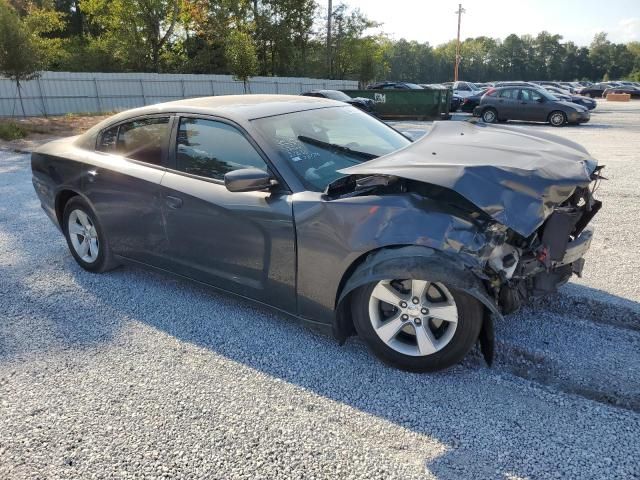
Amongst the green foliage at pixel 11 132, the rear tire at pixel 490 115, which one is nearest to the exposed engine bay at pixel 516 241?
the green foliage at pixel 11 132

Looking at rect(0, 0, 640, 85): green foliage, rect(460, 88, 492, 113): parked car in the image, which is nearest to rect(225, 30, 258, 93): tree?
rect(0, 0, 640, 85): green foliage

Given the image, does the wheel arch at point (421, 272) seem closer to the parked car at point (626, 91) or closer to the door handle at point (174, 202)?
the door handle at point (174, 202)

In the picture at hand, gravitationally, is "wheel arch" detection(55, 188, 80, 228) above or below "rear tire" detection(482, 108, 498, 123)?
above

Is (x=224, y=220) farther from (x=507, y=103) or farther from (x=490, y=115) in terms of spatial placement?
(x=490, y=115)

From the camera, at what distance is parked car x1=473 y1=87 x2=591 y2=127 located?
720 inches

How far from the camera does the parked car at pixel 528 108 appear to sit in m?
18.3

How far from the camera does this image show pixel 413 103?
2070 cm

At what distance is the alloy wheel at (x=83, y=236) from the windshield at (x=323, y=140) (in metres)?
1.98

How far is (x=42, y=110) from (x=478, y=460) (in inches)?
1032

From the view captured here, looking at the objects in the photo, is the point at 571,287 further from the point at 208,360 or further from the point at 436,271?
the point at 208,360

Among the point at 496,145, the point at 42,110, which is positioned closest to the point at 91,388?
the point at 496,145

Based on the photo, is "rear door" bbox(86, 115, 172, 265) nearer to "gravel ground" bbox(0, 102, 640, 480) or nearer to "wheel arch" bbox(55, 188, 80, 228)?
"wheel arch" bbox(55, 188, 80, 228)

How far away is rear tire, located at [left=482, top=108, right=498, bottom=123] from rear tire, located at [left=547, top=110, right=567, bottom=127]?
213cm

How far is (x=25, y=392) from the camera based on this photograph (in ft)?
8.83
